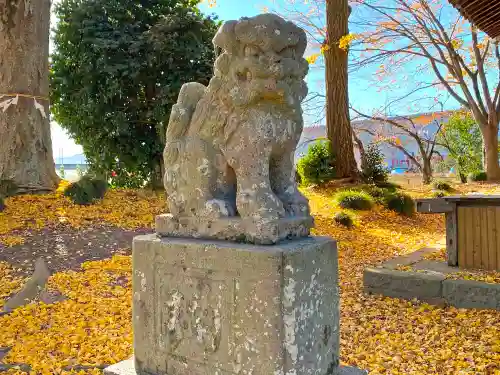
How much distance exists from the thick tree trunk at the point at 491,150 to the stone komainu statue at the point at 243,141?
14296mm

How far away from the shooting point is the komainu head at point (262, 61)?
Answer: 7.28 feet

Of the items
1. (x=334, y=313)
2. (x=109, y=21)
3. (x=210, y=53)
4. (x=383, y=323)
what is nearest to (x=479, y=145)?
(x=210, y=53)

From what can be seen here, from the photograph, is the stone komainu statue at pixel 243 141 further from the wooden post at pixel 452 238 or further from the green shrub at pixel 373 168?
the green shrub at pixel 373 168

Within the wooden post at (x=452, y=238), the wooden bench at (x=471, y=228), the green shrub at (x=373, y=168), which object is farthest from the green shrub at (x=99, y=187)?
the green shrub at (x=373, y=168)

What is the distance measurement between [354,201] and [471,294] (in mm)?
5250

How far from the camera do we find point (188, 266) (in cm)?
235

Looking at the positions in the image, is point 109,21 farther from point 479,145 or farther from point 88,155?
point 479,145

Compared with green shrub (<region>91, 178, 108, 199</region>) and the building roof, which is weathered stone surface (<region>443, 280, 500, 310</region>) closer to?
the building roof

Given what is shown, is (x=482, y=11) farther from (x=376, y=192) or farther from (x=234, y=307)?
(x=376, y=192)

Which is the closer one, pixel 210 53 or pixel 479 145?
pixel 210 53

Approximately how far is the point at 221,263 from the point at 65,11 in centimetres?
1011

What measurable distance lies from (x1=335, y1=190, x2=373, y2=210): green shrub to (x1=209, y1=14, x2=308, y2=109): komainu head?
7.58 meters

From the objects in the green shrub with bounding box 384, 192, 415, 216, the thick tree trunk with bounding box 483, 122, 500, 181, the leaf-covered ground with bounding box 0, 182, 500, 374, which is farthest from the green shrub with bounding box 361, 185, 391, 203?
the thick tree trunk with bounding box 483, 122, 500, 181

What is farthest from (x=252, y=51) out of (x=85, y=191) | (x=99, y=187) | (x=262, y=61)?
(x=99, y=187)
